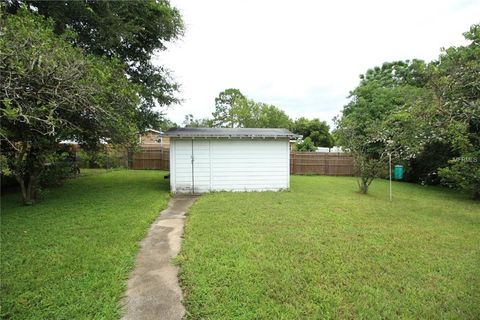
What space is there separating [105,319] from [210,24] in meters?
9.61

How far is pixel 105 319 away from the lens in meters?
2.43

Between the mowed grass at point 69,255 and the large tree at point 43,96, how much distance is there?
1.26m

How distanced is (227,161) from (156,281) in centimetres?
691

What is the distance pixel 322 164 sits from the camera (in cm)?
1780

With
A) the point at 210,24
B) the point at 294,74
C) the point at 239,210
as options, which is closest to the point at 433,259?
the point at 239,210

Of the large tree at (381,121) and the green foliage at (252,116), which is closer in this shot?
the large tree at (381,121)

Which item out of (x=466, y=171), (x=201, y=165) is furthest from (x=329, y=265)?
(x=466, y=171)

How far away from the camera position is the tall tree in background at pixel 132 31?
7.65 m

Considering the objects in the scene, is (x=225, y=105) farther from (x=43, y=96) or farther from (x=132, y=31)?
(x=43, y=96)

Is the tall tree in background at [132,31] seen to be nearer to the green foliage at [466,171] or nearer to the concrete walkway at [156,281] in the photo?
the concrete walkway at [156,281]

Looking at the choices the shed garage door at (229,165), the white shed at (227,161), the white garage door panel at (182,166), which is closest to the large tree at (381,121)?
the white shed at (227,161)

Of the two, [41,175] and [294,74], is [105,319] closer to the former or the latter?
[41,175]

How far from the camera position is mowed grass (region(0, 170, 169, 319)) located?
265cm

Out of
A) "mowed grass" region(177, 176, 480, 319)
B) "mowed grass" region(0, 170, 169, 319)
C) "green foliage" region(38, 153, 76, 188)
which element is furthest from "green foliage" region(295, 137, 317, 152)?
"green foliage" region(38, 153, 76, 188)
